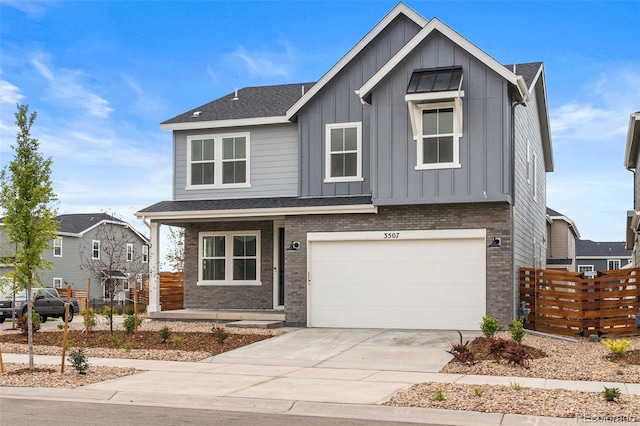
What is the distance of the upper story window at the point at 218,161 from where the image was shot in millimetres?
23031

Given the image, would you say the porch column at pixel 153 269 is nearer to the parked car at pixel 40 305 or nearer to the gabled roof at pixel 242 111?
the gabled roof at pixel 242 111

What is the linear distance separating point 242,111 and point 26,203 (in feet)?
37.7

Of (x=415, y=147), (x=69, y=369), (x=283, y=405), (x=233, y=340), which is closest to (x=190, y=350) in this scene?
(x=233, y=340)

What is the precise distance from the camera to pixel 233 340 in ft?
57.1

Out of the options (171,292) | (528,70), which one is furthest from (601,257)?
(171,292)

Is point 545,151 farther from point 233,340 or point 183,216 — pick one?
point 233,340

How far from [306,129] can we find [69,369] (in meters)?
10.7

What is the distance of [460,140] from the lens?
18828 millimetres

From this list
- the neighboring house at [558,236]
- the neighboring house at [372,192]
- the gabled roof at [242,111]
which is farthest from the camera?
the neighboring house at [558,236]

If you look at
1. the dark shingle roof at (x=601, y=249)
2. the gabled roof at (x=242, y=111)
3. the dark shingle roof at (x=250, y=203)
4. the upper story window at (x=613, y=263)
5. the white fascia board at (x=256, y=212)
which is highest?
the gabled roof at (x=242, y=111)

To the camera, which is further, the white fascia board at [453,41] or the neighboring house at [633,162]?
the neighboring house at [633,162]

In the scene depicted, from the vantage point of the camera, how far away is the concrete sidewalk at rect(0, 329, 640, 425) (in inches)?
379

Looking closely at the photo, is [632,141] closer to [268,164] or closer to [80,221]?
[268,164]

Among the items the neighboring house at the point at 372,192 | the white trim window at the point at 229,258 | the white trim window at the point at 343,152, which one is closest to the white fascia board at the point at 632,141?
the neighboring house at the point at 372,192
